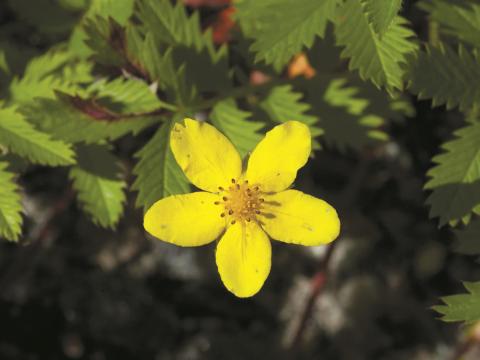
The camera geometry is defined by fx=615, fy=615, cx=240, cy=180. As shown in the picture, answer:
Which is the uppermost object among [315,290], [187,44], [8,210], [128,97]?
[187,44]

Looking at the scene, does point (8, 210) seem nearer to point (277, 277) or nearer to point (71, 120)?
point (71, 120)

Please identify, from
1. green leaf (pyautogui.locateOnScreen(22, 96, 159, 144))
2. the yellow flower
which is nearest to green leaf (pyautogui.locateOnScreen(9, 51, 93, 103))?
green leaf (pyautogui.locateOnScreen(22, 96, 159, 144))

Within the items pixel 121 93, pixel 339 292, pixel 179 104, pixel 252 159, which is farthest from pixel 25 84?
pixel 339 292

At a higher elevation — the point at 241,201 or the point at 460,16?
the point at 460,16

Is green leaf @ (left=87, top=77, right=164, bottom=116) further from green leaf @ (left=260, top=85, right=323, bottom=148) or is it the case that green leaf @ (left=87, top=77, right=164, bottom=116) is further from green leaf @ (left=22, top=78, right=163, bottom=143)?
green leaf @ (left=260, top=85, right=323, bottom=148)

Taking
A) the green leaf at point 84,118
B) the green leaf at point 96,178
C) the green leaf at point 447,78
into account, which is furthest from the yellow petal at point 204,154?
the green leaf at point 447,78

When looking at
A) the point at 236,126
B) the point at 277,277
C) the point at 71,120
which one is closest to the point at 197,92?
the point at 236,126

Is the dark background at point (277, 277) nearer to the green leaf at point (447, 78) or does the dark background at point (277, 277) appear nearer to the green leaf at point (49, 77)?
the green leaf at point (49, 77)
